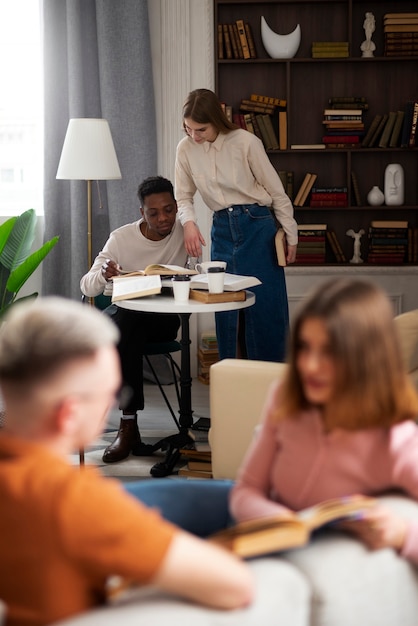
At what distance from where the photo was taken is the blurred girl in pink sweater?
4.58 ft

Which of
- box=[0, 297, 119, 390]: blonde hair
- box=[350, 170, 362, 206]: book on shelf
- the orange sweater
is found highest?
box=[350, 170, 362, 206]: book on shelf

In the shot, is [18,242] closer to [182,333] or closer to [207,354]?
[207,354]

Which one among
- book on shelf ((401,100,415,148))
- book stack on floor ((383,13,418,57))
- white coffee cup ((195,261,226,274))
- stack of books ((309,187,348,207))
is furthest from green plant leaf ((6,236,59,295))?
book stack on floor ((383,13,418,57))

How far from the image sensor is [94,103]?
16.8ft

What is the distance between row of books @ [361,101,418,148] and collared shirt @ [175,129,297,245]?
1.32 metres

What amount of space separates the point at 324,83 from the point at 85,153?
5.16ft

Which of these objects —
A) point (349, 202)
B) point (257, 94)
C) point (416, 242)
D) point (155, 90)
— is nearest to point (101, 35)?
A: point (155, 90)

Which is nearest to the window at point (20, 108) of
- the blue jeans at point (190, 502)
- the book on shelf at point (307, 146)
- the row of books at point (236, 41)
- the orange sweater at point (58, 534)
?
the row of books at point (236, 41)

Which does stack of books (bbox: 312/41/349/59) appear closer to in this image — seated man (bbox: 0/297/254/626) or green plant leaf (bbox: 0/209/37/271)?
green plant leaf (bbox: 0/209/37/271)

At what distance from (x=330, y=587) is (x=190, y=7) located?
4.28 meters

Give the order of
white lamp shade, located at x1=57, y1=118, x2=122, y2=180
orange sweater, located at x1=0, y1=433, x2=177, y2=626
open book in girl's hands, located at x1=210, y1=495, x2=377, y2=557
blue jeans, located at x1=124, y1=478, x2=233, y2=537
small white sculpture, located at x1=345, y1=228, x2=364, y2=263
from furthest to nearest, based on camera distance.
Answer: small white sculpture, located at x1=345, y1=228, x2=364, y2=263
white lamp shade, located at x1=57, y1=118, x2=122, y2=180
blue jeans, located at x1=124, y1=478, x2=233, y2=537
open book in girl's hands, located at x1=210, y1=495, x2=377, y2=557
orange sweater, located at x1=0, y1=433, x2=177, y2=626

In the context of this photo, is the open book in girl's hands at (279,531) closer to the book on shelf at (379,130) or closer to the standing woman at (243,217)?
the standing woman at (243,217)

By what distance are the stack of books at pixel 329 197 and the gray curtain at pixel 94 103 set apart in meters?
0.90

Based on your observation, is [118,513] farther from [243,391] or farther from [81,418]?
[243,391]
